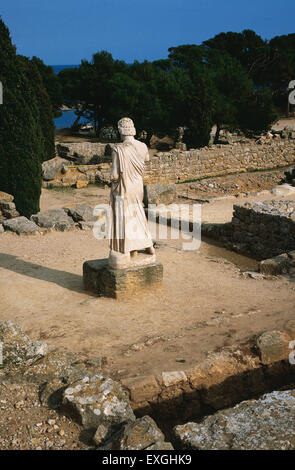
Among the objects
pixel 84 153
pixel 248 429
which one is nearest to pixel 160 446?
pixel 248 429

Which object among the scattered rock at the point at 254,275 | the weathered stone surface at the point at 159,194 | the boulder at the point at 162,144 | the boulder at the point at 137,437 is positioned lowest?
the scattered rock at the point at 254,275

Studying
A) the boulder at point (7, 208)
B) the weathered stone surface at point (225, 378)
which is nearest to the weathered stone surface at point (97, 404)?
the weathered stone surface at point (225, 378)

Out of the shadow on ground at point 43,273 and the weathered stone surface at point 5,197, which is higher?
the weathered stone surface at point 5,197

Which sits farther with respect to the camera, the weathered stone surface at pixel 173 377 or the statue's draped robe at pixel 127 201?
the statue's draped robe at pixel 127 201

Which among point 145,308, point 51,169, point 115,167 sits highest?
point 115,167

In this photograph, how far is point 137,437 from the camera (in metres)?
3.20

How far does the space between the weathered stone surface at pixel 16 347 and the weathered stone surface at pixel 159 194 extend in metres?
9.19

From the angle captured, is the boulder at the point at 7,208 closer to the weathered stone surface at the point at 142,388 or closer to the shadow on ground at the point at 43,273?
the shadow on ground at the point at 43,273

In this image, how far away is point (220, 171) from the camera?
812 inches

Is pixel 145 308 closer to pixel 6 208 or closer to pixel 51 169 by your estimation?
pixel 6 208

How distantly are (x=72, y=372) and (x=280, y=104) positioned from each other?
39376mm

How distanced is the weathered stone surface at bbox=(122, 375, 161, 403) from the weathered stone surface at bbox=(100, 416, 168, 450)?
1248 millimetres

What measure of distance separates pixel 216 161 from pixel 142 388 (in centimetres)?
1682

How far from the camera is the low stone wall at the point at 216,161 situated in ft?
61.7
